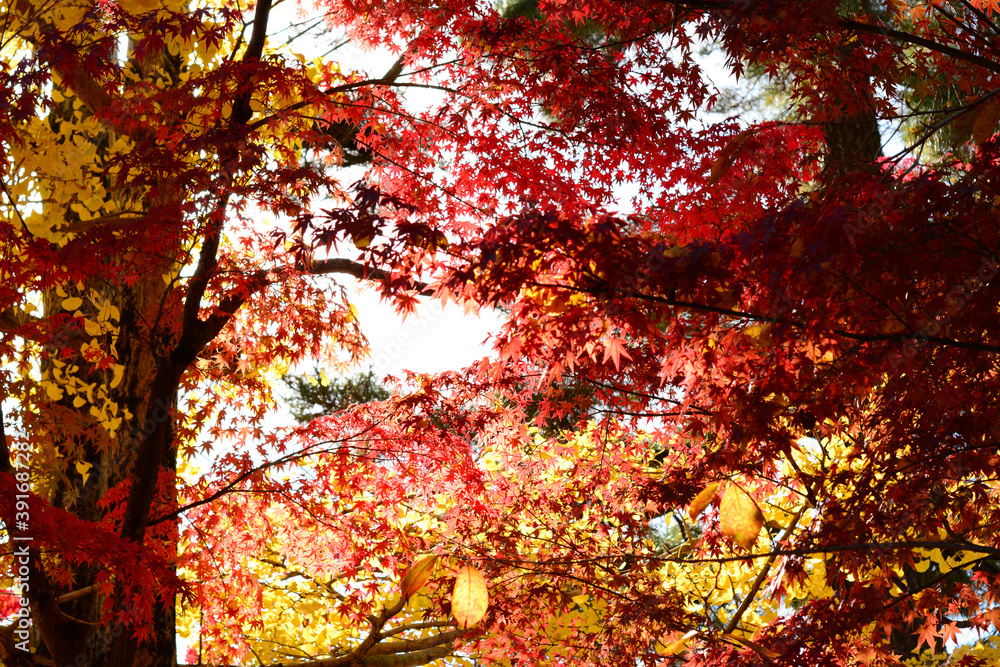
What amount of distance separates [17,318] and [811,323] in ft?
15.4

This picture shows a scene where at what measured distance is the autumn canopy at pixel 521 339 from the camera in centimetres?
229

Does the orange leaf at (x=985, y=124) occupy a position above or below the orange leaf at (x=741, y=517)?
above

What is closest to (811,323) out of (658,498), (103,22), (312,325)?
(658,498)

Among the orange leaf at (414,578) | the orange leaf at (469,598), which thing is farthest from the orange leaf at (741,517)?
the orange leaf at (414,578)

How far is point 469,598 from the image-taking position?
242 centimetres

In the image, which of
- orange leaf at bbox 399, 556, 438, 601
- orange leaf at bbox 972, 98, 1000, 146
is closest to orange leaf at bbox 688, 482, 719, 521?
orange leaf at bbox 399, 556, 438, 601

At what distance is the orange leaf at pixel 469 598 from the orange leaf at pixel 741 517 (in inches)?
32.9

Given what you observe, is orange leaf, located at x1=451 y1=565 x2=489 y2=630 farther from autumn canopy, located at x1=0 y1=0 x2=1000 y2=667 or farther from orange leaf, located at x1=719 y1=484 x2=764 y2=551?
orange leaf, located at x1=719 y1=484 x2=764 y2=551

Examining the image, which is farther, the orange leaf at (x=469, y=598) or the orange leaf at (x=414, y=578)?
the orange leaf at (x=414, y=578)

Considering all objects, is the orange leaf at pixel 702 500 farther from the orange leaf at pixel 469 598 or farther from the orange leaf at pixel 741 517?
the orange leaf at pixel 469 598

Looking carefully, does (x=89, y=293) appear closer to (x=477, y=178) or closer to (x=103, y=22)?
(x=103, y=22)

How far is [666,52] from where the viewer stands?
13.9 feet

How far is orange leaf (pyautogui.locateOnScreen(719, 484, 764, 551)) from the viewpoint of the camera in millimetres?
2385

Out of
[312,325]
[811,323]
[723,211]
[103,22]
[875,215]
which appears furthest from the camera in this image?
[312,325]
